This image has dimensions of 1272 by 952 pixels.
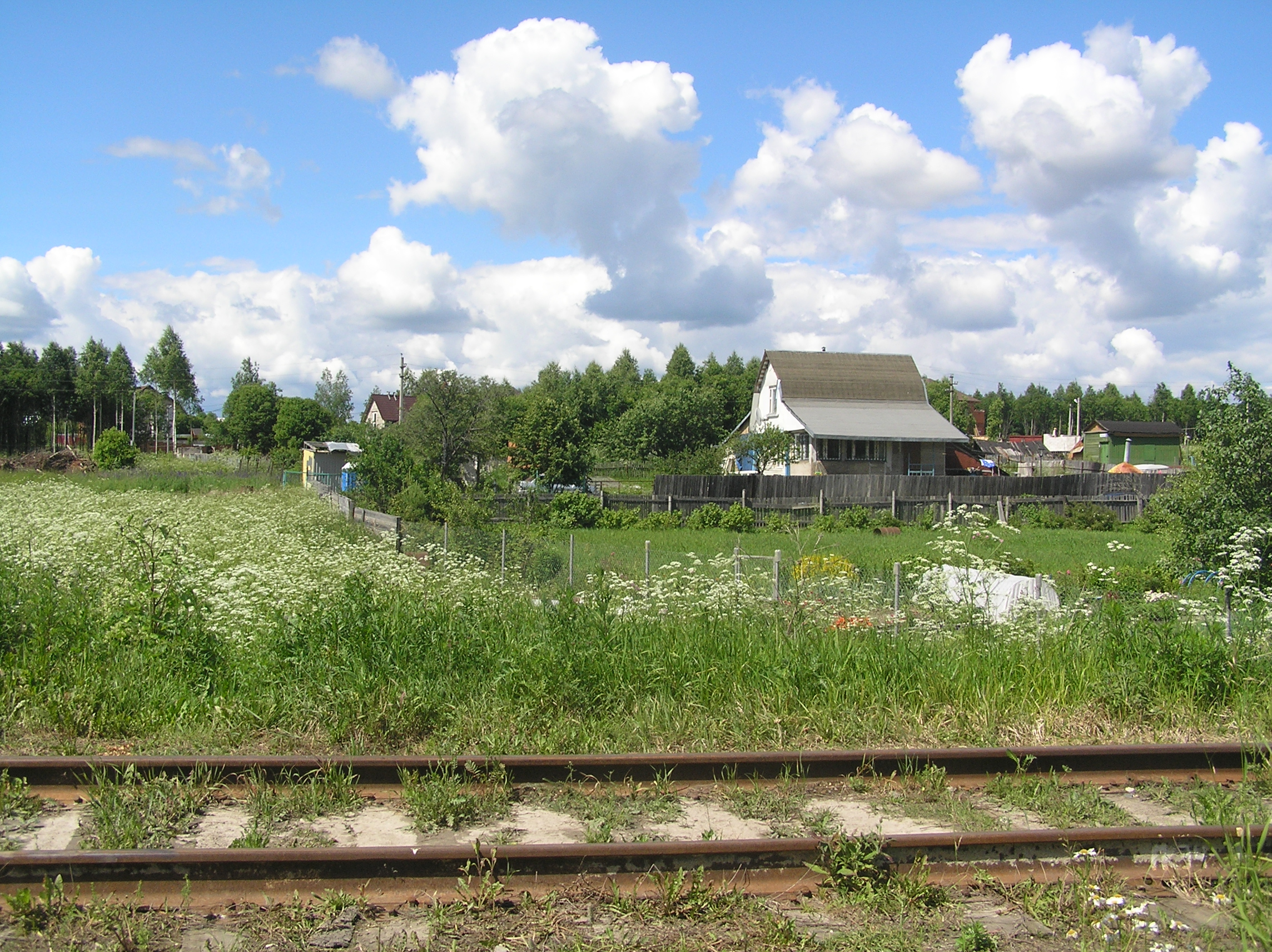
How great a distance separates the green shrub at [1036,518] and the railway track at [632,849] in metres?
33.1

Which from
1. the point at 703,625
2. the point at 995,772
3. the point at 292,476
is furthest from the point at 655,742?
the point at 292,476

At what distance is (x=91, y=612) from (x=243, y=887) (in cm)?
455

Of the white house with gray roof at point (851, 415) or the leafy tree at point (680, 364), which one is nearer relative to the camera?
the white house with gray roof at point (851, 415)

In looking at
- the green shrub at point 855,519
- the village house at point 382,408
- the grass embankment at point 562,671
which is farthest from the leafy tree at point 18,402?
the grass embankment at point 562,671

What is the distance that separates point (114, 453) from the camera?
59.5 metres

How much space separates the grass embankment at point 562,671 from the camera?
5.77 meters

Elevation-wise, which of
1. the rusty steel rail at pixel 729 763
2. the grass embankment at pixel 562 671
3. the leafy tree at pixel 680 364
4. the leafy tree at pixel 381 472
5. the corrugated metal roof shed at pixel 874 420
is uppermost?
the leafy tree at pixel 680 364

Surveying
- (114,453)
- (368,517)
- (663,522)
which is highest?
(114,453)

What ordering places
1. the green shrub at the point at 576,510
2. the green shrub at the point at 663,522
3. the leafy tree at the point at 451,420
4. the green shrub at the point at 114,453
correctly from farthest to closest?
the green shrub at the point at 114,453 → the leafy tree at the point at 451,420 → the green shrub at the point at 663,522 → the green shrub at the point at 576,510

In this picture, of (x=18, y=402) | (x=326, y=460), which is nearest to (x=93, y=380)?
(x=18, y=402)

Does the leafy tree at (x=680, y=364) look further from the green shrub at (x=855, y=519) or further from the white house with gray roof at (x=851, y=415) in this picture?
the green shrub at (x=855, y=519)

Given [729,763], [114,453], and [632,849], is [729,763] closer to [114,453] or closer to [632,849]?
[632,849]

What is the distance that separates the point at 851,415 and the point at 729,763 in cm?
4885

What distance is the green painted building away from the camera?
8056cm
